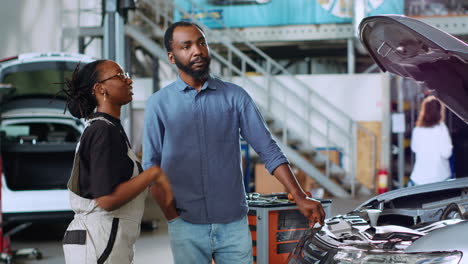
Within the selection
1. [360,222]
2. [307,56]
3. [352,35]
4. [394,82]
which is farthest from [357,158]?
[360,222]

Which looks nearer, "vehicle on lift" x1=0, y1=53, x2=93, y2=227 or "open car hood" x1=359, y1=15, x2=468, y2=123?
"open car hood" x1=359, y1=15, x2=468, y2=123

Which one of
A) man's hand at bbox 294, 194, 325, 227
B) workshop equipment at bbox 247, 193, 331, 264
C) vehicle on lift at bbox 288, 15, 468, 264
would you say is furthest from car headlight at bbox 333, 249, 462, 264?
workshop equipment at bbox 247, 193, 331, 264

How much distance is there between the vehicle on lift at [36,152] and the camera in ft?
19.4

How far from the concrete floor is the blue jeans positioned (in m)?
3.24

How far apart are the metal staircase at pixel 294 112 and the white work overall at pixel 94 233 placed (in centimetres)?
846

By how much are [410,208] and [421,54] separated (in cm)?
85

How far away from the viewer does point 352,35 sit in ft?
43.7

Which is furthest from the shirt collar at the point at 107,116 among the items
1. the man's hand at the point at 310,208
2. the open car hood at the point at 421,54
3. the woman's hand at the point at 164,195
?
the open car hood at the point at 421,54

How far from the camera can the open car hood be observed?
231 centimetres

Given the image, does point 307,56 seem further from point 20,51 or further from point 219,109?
point 219,109

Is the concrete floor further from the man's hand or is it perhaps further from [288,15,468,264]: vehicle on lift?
the man's hand

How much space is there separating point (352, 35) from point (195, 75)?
11.4 meters

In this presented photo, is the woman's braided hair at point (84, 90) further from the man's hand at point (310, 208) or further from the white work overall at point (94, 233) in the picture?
the man's hand at point (310, 208)

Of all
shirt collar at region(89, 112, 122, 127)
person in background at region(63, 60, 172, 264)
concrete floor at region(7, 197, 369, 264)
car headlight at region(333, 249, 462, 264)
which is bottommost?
concrete floor at region(7, 197, 369, 264)
